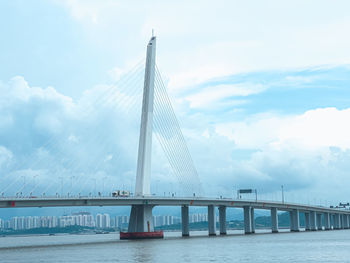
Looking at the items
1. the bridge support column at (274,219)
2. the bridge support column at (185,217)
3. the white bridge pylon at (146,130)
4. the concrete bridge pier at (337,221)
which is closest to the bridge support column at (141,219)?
the white bridge pylon at (146,130)

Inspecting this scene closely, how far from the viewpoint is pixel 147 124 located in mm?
87812

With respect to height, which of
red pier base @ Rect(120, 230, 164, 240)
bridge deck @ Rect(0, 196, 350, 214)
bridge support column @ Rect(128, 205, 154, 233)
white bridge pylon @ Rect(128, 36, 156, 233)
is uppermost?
white bridge pylon @ Rect(128, 36, 156, 233)

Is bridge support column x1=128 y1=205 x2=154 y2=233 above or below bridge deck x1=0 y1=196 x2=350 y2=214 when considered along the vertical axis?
below

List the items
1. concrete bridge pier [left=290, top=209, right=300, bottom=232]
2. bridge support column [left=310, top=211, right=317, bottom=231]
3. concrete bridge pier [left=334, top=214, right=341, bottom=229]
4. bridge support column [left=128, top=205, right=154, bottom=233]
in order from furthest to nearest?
concrete bridge pier [left=334, top=214, right=341, bottom=229]
bridge support column [left=310, top=211, right=317, bottom=231]
concrete bridge pier [left=290, top=209, right=300, bottom=232]
bridge support column [left=128, top=205, right=154, bottom=233]

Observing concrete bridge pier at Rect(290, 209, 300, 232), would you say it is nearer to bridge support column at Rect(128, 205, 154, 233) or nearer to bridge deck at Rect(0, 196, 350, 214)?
bridge deck at Rect(0, 196, 350, 214)

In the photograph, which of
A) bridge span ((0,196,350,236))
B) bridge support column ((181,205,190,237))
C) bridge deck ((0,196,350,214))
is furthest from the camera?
bridge support column ((181,205,190,237))

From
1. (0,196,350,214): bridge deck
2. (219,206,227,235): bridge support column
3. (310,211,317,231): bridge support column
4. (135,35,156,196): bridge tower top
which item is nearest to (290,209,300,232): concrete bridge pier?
(310,211,317,231): bridge support column

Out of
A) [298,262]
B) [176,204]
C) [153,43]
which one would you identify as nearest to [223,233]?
[176,204]

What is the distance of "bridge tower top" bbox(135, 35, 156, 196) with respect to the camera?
87750 millimetres

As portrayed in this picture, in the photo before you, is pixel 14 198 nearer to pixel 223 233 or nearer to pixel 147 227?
pixel 147 227

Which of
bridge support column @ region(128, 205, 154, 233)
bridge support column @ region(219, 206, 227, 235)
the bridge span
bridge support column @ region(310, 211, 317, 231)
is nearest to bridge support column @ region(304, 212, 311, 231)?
the bridge span

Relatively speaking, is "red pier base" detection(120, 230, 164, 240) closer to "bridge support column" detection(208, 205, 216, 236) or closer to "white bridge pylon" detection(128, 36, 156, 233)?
"white bridge pylon" detection(128, 36, 156, 233)

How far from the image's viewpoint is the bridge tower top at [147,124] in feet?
288

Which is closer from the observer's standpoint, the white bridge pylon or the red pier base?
the white bridge pylon
